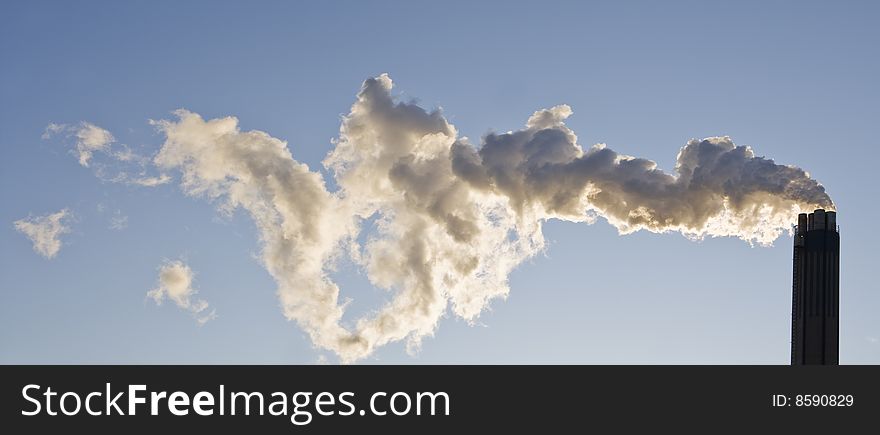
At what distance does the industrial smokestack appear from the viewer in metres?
110

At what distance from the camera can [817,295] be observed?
4333 inches

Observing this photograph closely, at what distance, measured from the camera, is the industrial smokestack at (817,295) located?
110m
